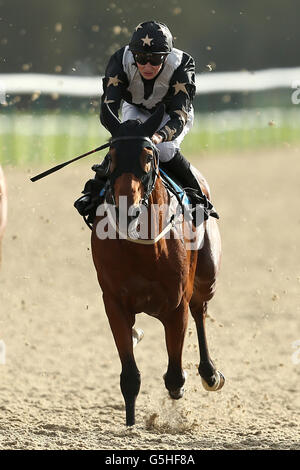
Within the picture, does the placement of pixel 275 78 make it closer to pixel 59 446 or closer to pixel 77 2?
pixel 77 2

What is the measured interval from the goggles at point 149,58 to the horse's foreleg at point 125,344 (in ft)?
4.88

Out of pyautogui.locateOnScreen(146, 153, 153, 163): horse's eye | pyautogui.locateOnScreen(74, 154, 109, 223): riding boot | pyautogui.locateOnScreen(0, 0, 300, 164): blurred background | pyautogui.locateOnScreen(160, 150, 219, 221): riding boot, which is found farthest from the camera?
pyautogui.locateOnScreen(0, 0, 300, 164): blurred background

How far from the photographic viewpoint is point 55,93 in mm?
16891

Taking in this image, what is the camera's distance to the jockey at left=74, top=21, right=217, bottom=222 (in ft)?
19.1

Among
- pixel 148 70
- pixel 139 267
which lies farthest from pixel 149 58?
pixel 139 267

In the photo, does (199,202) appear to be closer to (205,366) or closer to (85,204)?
(85,204)

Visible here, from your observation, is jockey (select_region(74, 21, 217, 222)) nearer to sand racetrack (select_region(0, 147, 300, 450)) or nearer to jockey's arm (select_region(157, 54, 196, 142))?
jockey's arm (select_region(157, 54, 196, 142))

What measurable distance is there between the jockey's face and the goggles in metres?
0.02

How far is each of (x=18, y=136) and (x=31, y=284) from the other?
5.44 metres

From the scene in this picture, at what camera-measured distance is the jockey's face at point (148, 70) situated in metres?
5.90

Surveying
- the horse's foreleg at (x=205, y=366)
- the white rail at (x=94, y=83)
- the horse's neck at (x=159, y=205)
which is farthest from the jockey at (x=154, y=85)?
the white rail at (x=94, y=83)

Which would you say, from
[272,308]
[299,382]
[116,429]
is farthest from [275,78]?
[116,429]

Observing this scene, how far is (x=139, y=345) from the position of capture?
904 cm

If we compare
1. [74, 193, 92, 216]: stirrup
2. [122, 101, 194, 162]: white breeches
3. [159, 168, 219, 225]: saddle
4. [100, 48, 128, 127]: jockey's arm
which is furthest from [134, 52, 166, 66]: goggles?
[74, 193, 92, 216]: stirrup
